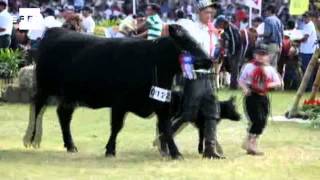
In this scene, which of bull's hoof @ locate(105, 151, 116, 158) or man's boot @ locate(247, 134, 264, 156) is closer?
bull's hoof @ locate(105, 151, 116, 158)

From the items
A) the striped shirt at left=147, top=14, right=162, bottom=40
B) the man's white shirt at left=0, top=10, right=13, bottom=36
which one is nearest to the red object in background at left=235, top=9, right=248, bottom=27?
the man's white shirt at left=0, top=10, right=13, bottom=36

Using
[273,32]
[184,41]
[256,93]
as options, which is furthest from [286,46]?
[184,41]

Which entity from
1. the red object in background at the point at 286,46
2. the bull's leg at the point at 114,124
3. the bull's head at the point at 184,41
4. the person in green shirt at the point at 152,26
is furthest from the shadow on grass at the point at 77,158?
the red object in background at the point at 286,46

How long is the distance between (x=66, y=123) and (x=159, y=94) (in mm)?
2017

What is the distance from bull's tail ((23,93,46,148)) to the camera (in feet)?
38.4

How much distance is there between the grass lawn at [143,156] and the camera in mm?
9344

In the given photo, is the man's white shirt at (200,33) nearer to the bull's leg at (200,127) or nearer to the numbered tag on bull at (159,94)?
the numbered tag on bull at (159,94)

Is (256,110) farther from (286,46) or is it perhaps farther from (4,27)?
(286,46)

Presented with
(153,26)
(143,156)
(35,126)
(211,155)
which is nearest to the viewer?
(211,155)

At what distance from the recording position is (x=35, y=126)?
1177 centimetres

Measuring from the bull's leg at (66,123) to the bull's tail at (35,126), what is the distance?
269 millimetres

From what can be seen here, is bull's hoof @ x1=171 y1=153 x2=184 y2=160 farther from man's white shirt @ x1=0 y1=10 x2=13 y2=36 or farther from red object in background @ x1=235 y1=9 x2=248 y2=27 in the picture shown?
red object in background @ x1=235 y1=9 x2=248 y2=27

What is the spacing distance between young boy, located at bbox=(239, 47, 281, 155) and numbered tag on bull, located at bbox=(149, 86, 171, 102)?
1295 mm

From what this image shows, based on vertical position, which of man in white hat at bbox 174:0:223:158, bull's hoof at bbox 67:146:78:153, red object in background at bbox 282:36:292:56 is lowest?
red object in background at bbox 282:36:292:56
